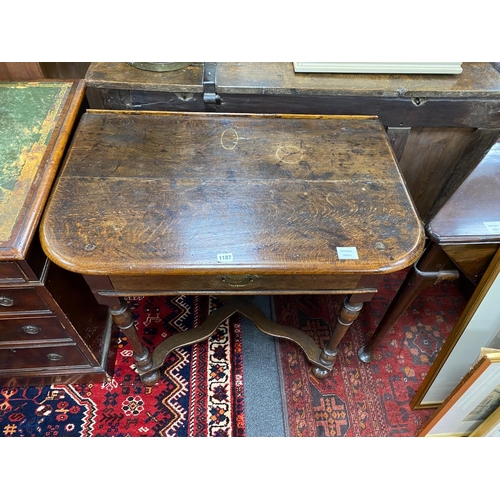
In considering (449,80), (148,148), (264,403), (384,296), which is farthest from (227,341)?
(449,80)

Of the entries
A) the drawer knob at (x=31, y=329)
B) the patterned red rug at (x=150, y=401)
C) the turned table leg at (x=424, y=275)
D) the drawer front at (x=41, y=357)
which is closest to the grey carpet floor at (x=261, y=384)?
the patterned red rug at (x=150, y=401)

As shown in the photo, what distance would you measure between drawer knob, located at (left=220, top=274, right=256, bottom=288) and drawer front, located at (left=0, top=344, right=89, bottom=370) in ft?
2.33

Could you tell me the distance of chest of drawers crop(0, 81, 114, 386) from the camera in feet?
3.63

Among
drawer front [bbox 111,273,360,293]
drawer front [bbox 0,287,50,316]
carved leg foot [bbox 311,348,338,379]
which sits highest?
drawer front [bbox 111,273,360,293]

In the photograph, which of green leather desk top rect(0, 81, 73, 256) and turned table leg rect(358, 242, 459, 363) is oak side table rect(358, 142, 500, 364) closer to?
turned table leg rect(358, 242, 459, 363)

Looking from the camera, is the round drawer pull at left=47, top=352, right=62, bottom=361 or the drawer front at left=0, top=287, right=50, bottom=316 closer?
the drawer front at left=0, top=287, right=50, bottom=316

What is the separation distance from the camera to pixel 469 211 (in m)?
1.18

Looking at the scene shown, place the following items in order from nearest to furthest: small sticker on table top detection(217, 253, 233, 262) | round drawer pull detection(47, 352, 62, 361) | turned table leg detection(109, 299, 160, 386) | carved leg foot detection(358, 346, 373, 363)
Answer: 1. small sticker on table top detection(217, 253, 233, 262)
2. turned table leg detection(109, 299, 160, 386)
3. round drawer pull detection(47, 352, 62, 361)
4. carved leg foot detection(358, 346, 373, 363)

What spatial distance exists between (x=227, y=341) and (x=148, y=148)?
2.98 feet

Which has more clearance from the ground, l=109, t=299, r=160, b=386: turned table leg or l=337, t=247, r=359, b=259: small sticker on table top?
l=337, t=247, r=359, b=259: small sticker on table top

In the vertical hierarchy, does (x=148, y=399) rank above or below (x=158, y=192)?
below

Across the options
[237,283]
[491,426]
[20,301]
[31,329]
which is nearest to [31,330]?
[31,329]

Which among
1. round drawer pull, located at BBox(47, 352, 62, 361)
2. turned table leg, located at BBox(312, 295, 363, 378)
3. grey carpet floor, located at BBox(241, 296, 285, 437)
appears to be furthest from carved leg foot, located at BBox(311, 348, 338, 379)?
round drawer pull, located at BBox(47, 352, 62, 361)

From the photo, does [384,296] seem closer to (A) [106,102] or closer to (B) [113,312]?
(B) [113,312]
